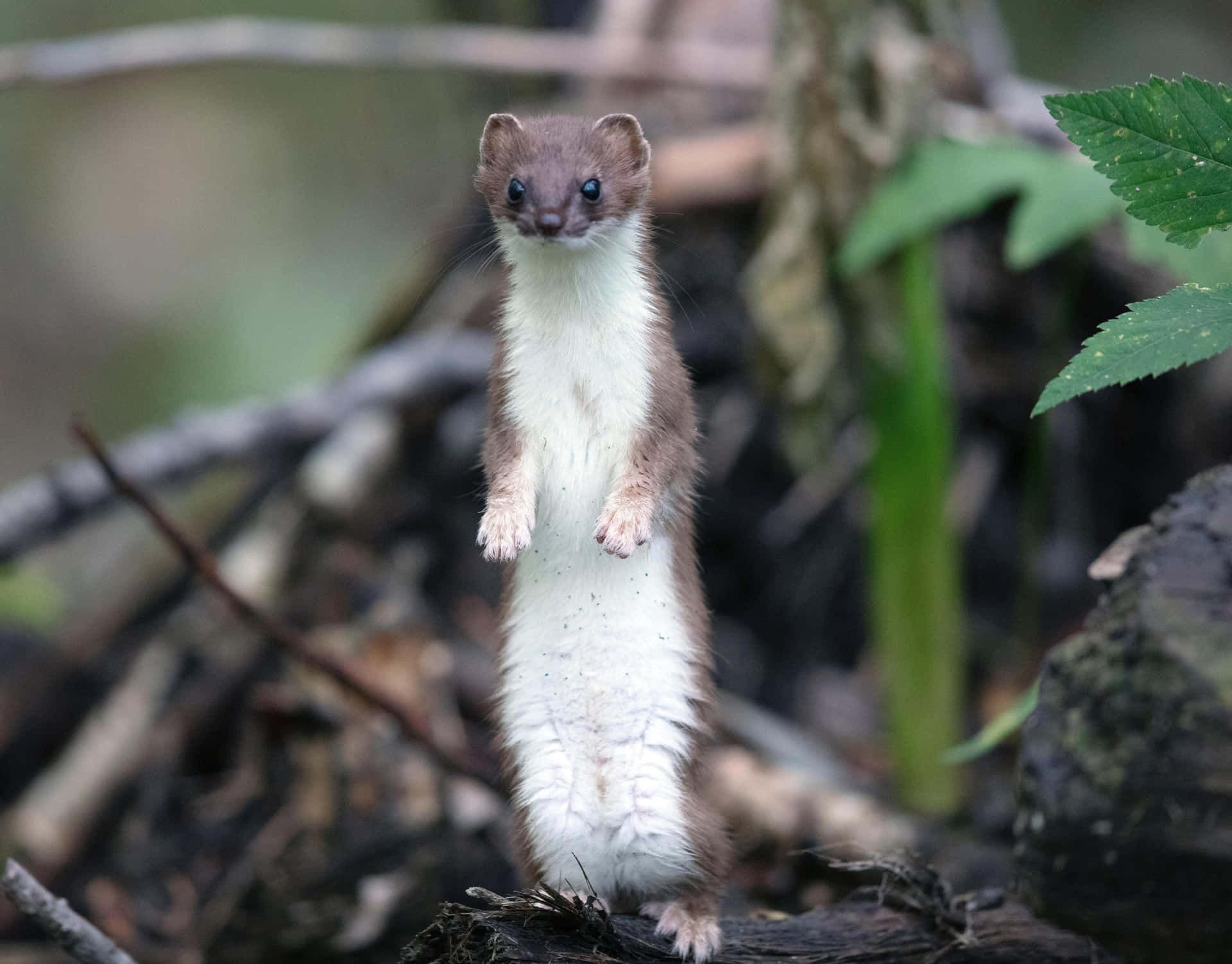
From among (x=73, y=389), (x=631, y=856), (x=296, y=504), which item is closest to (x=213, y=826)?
(x=296, y=504)

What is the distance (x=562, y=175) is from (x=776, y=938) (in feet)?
5.36

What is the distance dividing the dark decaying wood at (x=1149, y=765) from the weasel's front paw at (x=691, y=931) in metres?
0.64

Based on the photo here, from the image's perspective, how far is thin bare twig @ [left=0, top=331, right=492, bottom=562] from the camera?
193 inches

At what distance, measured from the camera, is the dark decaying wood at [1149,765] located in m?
Answer: 1.90

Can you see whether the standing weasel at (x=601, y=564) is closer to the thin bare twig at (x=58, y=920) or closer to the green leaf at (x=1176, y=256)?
the thin bare twig at (x=58, y=920)

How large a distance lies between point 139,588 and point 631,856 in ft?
14.5

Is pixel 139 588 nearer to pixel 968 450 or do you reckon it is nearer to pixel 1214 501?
pixel 968 450

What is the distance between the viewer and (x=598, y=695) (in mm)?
2475

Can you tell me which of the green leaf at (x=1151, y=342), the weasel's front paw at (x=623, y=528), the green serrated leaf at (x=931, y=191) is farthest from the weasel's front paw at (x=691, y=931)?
the green serrated leaf at (x=931, y=191)

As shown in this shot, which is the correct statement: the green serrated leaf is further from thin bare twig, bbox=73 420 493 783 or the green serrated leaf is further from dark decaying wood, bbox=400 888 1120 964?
dark decaying wood, bbox=400 888 1120 964

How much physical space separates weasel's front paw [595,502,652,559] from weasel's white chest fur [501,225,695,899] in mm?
137

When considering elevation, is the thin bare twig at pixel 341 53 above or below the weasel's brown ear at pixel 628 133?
above

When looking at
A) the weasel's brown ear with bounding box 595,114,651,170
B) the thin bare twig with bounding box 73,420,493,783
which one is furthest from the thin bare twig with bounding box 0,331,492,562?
the weasel's brown ear with bounding box 595,114,651,170

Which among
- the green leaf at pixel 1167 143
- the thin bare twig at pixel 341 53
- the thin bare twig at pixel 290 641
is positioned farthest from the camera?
the thin bare twig at pixel 341 53
